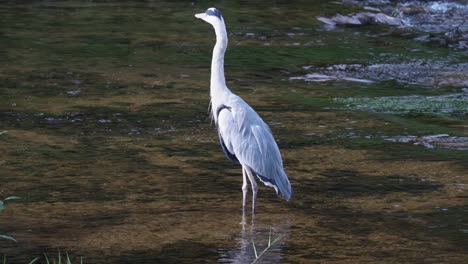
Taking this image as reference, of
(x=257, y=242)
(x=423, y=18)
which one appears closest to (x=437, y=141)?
(x=257, y=242)

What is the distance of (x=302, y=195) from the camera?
7.01 metres

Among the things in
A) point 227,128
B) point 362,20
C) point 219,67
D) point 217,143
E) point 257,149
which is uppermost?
point 219,67

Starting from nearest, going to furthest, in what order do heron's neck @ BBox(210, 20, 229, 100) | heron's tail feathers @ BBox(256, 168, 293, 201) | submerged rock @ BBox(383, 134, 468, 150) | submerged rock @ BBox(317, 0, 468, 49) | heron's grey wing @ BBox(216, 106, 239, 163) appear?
heron's tail feathers @ BBox(256, 168, 293, 201) < heron's grey wing @ BBox(216, 106, 239, 163) < heron's neck @ BBox(210, 20, 229, 100) < submerged rock @ BBox(383, 134, 468, 150) < submerged rock @ BBox(317, 0, 468, 49)

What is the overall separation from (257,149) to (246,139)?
0.38 ft

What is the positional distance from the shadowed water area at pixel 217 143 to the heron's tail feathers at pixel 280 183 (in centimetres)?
17

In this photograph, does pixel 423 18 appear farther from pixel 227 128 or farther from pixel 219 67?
pixel 227 128

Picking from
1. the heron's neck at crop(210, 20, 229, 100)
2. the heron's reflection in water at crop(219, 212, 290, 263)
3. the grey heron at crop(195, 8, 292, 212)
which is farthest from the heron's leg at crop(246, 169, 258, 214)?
the heron's neck at crop(210, 20, 229, 100)

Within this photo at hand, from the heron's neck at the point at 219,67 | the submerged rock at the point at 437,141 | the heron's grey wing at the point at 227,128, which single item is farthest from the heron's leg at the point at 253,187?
the submerged rock at the point at 437,141

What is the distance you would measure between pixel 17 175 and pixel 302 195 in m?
2.16

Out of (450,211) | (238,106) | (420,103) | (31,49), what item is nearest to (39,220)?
(238,106)

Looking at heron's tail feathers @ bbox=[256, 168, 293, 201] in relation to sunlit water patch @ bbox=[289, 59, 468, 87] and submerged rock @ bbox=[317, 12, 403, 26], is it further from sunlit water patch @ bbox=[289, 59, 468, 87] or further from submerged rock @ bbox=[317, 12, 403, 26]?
submerged rock @ bbox=[317, 12, 403, 26]

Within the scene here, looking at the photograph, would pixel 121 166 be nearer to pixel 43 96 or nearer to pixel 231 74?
pixel 43 96

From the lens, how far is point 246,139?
22.1 ft

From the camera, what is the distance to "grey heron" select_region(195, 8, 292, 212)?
658 cm
